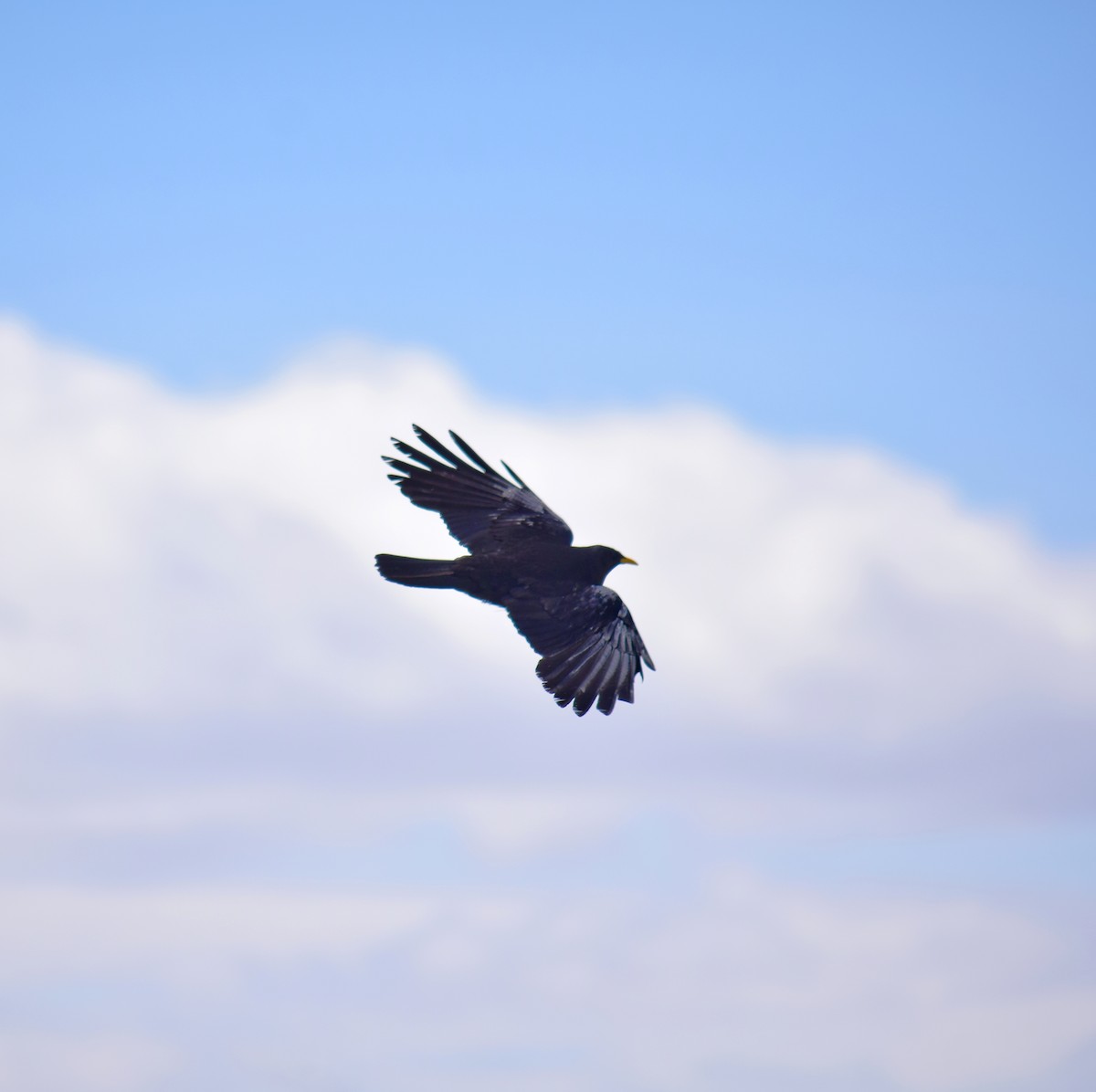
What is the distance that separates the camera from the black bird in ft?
55.6

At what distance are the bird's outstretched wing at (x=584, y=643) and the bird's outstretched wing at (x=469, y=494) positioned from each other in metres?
1.07

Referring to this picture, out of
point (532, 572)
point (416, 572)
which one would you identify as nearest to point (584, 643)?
point (532, 572)

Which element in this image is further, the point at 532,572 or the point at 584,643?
the point at 532,572

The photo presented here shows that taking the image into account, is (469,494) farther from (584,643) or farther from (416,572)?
(584,643)

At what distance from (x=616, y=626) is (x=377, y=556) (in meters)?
3.06

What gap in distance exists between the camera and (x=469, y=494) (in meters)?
18.8

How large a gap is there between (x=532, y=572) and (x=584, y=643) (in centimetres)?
130

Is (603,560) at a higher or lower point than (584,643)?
higher

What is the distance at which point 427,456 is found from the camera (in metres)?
18.8

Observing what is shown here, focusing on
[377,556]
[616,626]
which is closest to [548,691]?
[616,626]

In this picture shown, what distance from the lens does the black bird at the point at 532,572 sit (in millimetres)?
16953

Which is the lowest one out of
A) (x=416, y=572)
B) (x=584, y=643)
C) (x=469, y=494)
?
(x=584, y=643)

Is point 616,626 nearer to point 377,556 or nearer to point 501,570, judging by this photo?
point 501,570

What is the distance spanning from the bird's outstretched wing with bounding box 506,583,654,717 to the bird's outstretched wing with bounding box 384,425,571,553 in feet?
3.52
